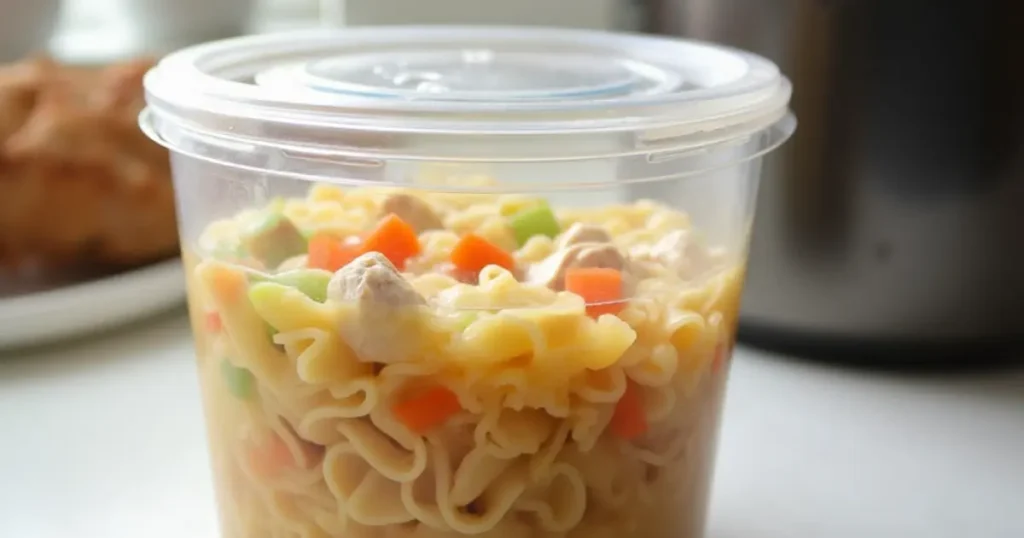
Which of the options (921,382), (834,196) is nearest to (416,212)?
(834,196)

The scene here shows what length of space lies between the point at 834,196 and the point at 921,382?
172 millimetres

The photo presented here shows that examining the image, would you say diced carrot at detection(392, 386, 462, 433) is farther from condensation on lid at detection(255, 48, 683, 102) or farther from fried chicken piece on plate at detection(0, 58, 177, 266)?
fried chicken piece on plate at detection(0, 58, 177, 266)

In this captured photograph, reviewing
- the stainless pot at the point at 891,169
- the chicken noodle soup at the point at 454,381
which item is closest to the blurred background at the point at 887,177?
the stainless pot at the point at 891,169

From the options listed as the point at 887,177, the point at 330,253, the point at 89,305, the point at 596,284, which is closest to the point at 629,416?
the point at 596,284

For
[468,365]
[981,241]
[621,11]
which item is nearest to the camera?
[468,365]

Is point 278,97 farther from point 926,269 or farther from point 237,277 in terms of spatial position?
point 926,269

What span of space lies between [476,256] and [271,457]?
14cm

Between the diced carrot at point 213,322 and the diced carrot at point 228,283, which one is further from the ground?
the diced carrot at point 228,283

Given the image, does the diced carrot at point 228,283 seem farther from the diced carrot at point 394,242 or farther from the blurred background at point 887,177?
the blurred background at point 887,177

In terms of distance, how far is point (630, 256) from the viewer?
0.54 meters

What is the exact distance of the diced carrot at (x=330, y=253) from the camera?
1.69ft

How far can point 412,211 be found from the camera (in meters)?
0.59

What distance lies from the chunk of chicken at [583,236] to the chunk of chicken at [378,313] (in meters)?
0.12

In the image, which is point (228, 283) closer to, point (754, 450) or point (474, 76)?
point (474, 76)
